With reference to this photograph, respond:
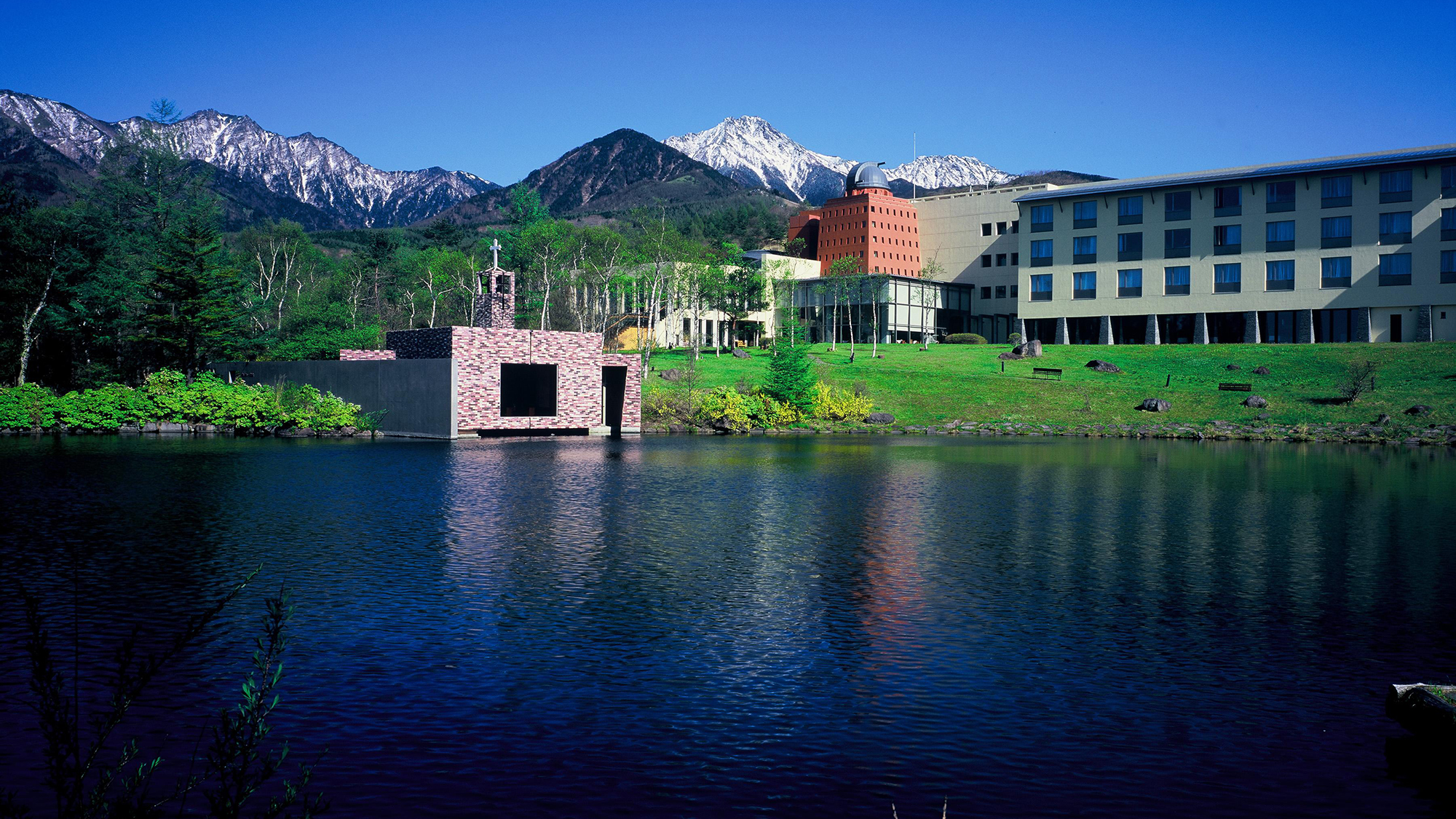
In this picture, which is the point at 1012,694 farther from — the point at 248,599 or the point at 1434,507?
the point at 1434,507

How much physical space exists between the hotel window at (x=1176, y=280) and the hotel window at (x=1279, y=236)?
605 cm

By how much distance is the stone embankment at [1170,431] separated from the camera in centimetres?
5097

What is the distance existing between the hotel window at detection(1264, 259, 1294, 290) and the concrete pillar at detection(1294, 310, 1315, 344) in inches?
84.1

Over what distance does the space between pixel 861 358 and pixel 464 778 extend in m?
73.4

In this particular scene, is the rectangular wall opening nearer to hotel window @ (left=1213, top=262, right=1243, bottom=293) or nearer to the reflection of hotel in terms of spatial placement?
the reflection of hotel

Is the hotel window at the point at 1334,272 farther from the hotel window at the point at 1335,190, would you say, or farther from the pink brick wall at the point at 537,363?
the pink brick wall at the point at 537,363

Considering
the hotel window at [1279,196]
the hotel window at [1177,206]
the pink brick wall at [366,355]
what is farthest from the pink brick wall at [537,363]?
the hotel window at [1279,196]

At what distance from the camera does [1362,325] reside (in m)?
76.1

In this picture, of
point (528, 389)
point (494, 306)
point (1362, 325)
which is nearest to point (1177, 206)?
point (1362, 325)

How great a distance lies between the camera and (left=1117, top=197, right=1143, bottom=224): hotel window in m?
86.0

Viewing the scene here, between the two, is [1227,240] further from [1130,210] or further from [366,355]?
[366,355]

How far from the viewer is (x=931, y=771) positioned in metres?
8.17

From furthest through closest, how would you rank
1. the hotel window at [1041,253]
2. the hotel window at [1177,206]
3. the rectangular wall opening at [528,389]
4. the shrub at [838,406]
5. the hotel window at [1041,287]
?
the hotel window at [1041,253] → the hotel window at [1041,287] → the hotel window at [1177,206] → the shrub at [838,406] → the rectangular wall opening at [528,389]

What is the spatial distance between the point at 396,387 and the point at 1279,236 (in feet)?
214
